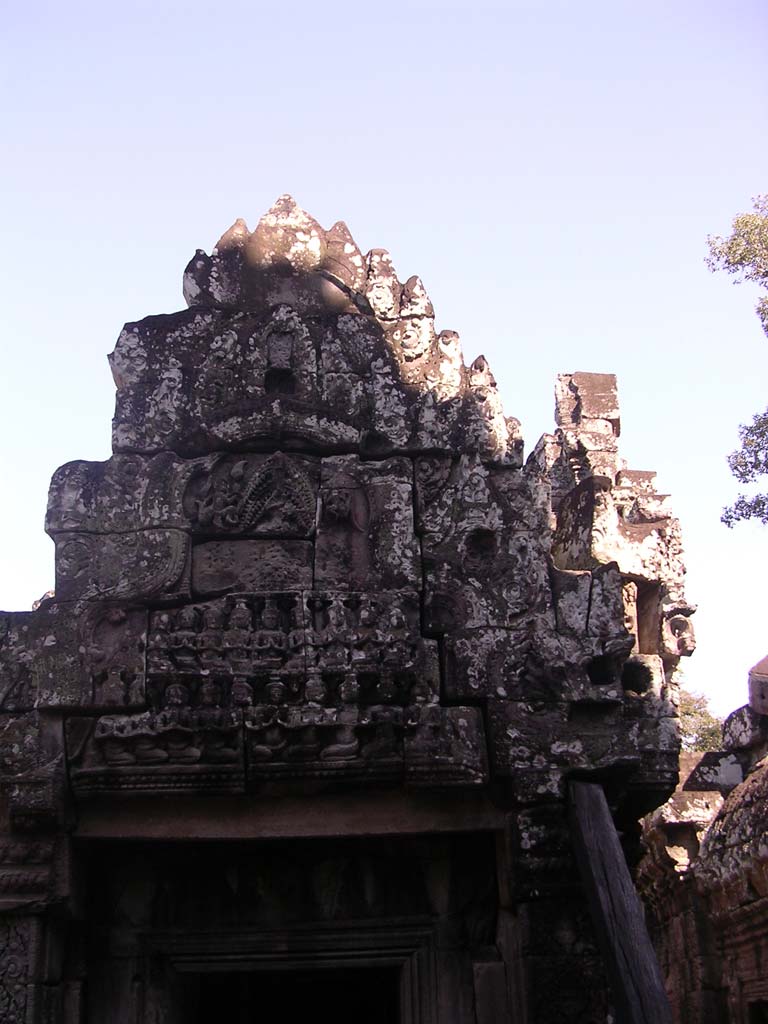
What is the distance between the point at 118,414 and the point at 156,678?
1429 millimetres

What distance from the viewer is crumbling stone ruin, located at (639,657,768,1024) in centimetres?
711

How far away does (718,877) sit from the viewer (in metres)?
7.43

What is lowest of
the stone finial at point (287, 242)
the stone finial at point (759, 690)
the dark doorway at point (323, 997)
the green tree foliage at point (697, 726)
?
the dark doorway at point (323, 997)

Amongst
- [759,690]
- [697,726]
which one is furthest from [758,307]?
[697,726]

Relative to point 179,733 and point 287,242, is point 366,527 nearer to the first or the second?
point 179,733

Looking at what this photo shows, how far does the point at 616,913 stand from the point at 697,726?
76.7 feet

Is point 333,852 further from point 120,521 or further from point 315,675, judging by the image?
point 120,521

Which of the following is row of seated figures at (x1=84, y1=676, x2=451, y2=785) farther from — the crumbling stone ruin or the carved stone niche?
the crumbling stone ruin

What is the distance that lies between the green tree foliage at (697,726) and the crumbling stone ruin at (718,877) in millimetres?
16262

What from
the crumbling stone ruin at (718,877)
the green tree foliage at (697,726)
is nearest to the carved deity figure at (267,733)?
the crumbling stone ruin at (718,877)

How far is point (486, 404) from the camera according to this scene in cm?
613

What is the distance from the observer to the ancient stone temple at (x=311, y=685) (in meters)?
5.34

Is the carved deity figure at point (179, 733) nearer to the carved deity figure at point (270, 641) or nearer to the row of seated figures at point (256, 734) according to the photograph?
the row of seated figures at point (256, 734)

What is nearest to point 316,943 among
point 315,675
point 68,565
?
point 315,675
